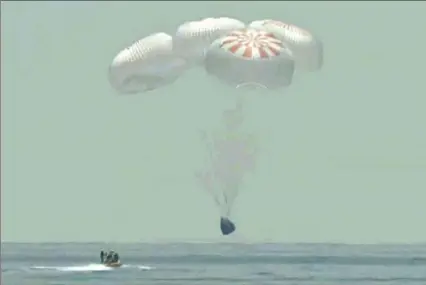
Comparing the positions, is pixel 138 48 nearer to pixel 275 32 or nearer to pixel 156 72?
pixel 156 72

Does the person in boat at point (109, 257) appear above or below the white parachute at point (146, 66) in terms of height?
above

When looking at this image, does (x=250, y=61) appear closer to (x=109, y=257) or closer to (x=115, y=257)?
(x=115, y=257)

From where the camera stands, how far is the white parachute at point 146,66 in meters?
26.5

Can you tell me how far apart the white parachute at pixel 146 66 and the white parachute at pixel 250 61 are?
1056 mm

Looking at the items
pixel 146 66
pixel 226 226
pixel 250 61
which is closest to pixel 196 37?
pixel 146 66

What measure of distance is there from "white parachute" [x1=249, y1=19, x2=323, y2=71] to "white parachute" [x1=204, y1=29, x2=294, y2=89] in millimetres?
578

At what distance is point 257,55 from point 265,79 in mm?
489

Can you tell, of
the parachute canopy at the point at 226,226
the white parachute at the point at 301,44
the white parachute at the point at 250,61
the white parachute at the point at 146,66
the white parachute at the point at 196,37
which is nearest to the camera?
the white parachute at the point at 250,61

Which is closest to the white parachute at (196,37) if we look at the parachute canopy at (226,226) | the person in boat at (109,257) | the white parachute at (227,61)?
the white parachute at (227,61)

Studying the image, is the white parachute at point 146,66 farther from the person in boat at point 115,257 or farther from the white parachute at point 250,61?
the person in boat at point 115,257

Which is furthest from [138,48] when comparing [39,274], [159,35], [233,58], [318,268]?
[318,268]

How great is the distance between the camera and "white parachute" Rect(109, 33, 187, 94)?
2650cm

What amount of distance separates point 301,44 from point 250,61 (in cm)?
149

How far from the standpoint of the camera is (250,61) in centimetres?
2533
